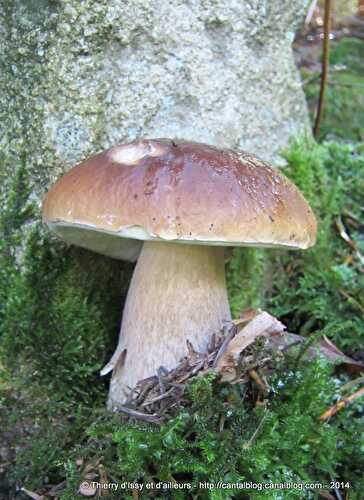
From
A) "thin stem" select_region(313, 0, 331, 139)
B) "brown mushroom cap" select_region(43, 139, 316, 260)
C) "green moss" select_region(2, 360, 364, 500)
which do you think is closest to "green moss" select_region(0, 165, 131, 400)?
"green moss" select_region(2, 360, 364, 500)

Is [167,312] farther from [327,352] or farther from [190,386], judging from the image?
[327,352]

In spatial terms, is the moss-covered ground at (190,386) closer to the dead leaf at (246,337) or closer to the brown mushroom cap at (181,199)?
the dead leaf at (246,337)

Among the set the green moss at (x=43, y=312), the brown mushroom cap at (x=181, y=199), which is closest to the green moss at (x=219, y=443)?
the green moss at (x=43, y=312)

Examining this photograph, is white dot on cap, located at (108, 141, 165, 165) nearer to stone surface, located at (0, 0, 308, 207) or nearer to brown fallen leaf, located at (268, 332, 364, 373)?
stone surface, located at (0, 0, 308, 207)

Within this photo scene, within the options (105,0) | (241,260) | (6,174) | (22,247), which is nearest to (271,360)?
(241,260)

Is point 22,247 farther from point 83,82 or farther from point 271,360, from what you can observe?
point 271,360
